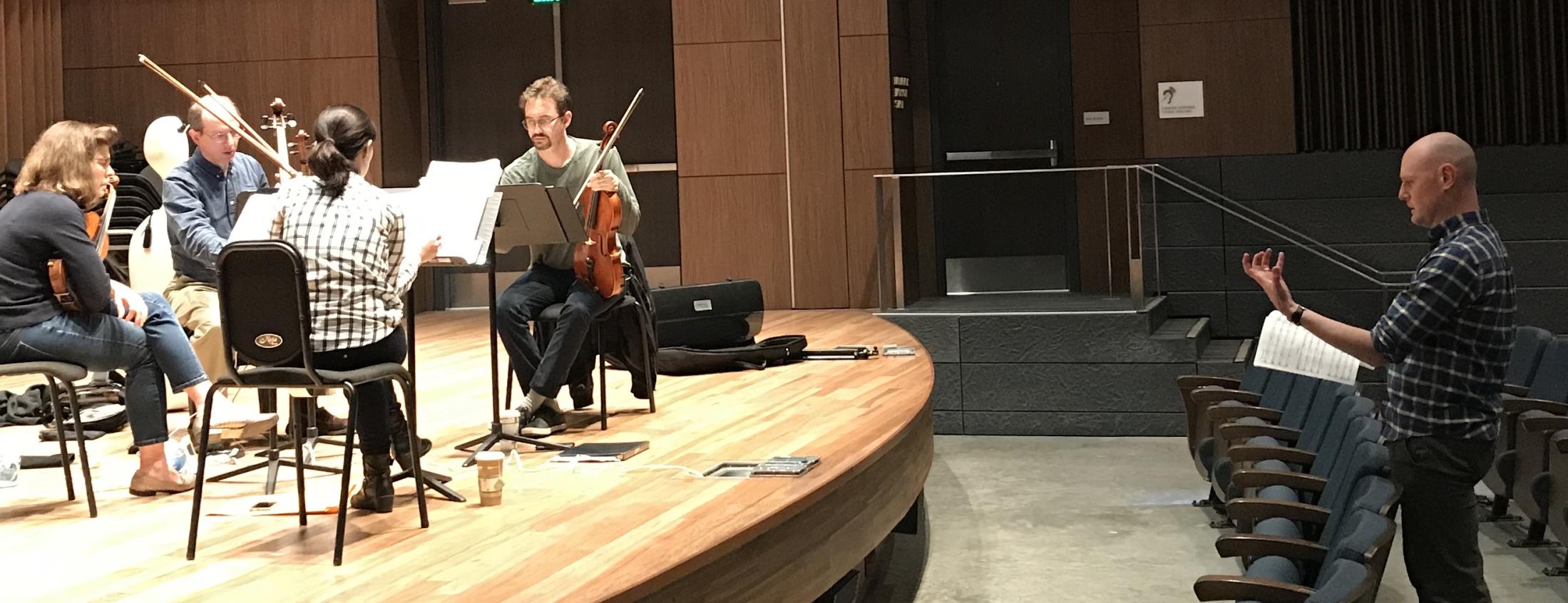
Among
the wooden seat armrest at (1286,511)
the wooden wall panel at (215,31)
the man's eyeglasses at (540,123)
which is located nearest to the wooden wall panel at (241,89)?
the wooden wall panel at (215,31)

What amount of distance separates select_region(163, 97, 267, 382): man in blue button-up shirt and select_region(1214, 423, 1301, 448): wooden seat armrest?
3166 millimetres

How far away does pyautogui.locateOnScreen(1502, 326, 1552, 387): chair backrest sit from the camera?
5.34 metres

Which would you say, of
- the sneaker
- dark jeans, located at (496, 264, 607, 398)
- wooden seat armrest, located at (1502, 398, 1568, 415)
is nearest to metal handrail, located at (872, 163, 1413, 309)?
wooden seat armrest, located at (1502, 398, 1568, 415)

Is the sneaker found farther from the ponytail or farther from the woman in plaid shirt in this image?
the ponytail

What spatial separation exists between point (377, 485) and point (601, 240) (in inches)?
49.7

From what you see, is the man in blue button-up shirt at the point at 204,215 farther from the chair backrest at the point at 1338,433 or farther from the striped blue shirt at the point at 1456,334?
the striped blue shirt at the point at 1456,334

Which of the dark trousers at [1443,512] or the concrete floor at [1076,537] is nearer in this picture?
the dark trousers at [1443,512]

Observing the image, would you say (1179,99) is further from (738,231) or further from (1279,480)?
(1279,480)

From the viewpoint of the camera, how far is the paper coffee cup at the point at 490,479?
351cm

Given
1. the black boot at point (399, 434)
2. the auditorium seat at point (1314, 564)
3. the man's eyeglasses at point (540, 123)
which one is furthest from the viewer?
the man's eyeglasses at point (540, 123)

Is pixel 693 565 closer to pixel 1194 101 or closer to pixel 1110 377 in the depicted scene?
pixel 1110 377

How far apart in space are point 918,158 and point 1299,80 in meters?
2.29

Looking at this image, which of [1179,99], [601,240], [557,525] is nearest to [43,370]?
[557,525]

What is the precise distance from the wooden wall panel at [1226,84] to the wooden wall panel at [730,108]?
221 centimetres
